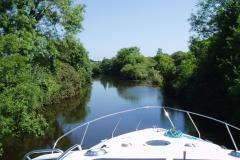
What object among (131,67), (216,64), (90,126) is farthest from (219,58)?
(131,67)

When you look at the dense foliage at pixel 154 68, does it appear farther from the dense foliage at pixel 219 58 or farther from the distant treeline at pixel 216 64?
the dense foliage at pixel 219 58

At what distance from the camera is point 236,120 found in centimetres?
2270

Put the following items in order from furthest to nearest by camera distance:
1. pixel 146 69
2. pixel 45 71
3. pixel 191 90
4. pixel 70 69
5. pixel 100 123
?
1. pixel 146 69
2. pixel 70 69
3. pixel 191 90
4. pixel 100 123
5. pixel 45 71

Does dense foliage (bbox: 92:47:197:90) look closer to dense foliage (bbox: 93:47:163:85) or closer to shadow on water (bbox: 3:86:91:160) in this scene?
dense foliage (bbox: 93:47:163:85)

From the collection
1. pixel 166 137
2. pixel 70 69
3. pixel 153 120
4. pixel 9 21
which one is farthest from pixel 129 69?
pixel 166 137

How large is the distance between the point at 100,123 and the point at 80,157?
1752 centimetres

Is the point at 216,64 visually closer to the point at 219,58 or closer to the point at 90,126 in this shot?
the point at 219,58

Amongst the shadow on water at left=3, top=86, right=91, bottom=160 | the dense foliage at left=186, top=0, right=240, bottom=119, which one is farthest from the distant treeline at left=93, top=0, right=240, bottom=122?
the shadow on water at left=3, top=86, right=91, bottom=160

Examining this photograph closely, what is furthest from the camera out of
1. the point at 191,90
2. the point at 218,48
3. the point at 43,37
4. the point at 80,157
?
the point at 191,90

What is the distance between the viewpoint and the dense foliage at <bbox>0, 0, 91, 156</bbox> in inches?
637

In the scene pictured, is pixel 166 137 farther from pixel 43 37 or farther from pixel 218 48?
pixel 218 48

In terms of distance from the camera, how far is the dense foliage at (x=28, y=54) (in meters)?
16.2

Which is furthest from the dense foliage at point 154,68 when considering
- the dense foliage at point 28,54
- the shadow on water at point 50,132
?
the dense foliage at point 28,54

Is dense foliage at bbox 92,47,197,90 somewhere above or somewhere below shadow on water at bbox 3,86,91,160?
above
